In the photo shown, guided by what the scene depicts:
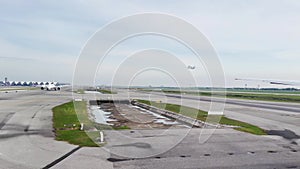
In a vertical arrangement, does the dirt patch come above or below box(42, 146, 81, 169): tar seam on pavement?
below

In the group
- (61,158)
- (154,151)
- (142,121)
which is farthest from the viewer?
(142,121)

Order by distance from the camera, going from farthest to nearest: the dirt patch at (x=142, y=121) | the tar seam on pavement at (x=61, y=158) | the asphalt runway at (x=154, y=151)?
the dirt patch at (x=142, y=121), the asphalt runway at (x=154, y=151), the tar seam on pavement at (x=61, y=158)

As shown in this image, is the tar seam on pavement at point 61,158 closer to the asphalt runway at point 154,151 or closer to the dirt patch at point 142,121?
the asphalt runway at point 154,151

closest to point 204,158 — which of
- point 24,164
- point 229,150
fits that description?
point 229,150

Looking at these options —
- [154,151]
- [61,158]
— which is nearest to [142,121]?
[154,151]

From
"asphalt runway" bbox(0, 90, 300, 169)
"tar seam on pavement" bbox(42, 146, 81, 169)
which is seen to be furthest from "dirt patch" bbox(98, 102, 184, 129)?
"tar seam on pavement" bbox(42, 146, 81, 169)

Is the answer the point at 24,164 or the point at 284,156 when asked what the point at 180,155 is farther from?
the point at 24,164

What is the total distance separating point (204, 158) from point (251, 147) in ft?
10.5

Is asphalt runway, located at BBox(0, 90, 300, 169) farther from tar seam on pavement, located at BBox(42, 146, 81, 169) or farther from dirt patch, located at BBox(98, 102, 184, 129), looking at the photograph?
dirt patch, located at BBox(98, 102, 184, 129)

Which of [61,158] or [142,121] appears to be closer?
[61,158]

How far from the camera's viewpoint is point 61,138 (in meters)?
13.3

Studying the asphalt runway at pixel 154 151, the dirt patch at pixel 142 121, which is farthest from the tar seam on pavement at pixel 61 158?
the dirt patch at pixel 142 121

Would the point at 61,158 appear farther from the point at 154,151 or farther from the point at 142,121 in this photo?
the point at 142,121

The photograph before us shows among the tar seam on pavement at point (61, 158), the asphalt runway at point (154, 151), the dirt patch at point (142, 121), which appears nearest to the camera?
the tar seam on pavement at point (61, 158)
